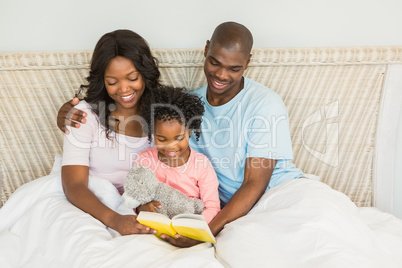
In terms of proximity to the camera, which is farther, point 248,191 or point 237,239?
point 248,191

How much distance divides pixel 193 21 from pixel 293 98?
0.60m

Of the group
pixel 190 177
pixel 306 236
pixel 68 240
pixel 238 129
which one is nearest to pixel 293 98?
pixel 238 129

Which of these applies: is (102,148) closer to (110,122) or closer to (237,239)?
(110,122)

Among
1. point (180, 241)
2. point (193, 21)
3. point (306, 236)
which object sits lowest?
point (180, 241)

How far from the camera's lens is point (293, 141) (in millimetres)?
1855

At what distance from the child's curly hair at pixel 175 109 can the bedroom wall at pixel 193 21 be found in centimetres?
40

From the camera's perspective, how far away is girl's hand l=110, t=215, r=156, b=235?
49.9 inches

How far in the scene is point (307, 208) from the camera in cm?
127

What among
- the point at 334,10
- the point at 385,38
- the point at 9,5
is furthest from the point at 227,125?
the point at 9,5

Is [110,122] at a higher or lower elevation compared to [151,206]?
higher

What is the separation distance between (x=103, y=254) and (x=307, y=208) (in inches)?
26.7

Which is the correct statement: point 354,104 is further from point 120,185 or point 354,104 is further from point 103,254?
point 103,254

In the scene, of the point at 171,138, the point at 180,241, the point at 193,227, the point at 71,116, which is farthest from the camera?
the point at 71,116

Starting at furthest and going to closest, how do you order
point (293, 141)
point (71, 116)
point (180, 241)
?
1. point (293, 141)
2. point (71, 116)
3. point (180, 241)
